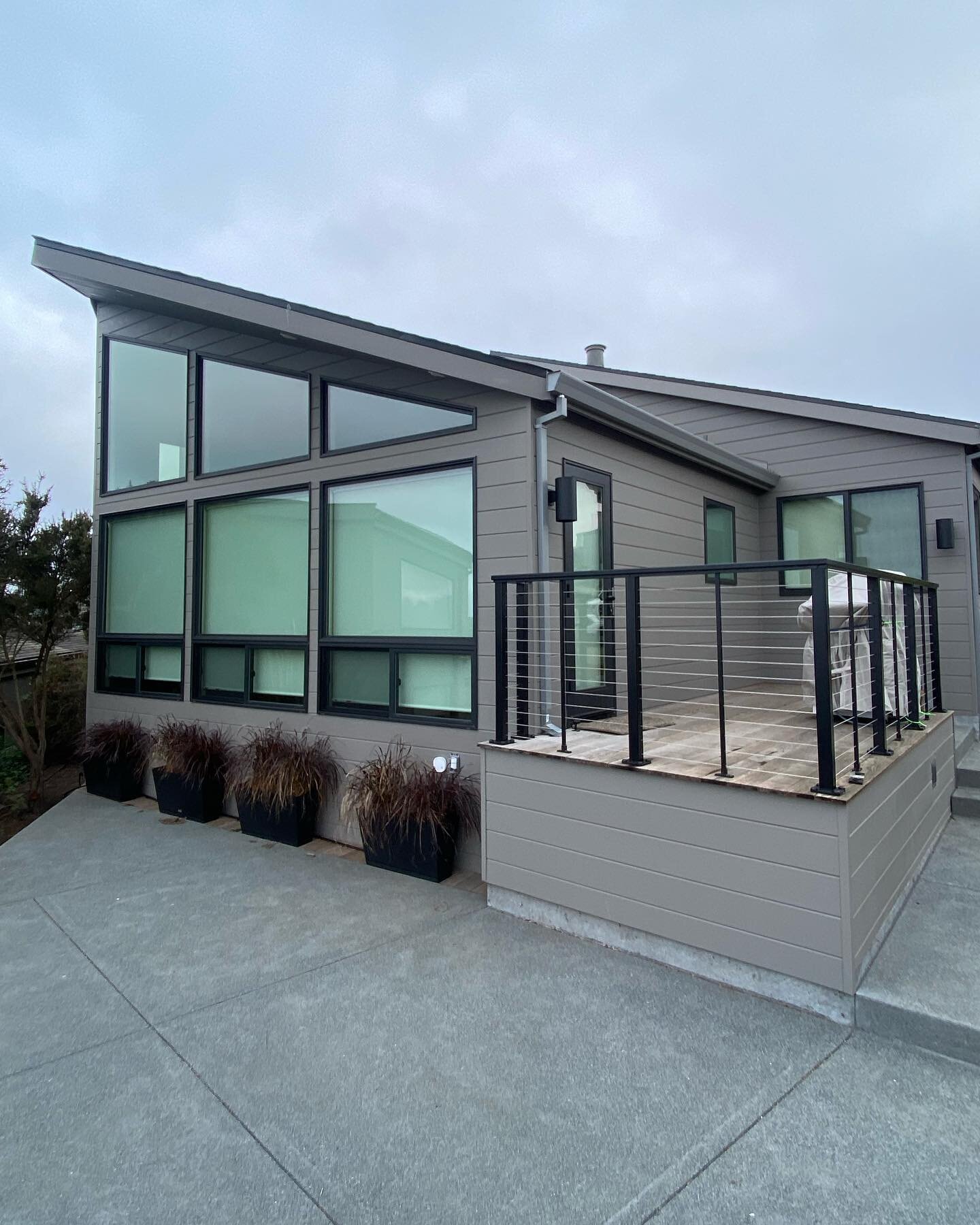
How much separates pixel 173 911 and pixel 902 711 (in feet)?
13.8

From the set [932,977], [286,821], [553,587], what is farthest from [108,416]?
[932,977]

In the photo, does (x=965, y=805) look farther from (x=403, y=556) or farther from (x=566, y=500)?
(x=403, y=556)

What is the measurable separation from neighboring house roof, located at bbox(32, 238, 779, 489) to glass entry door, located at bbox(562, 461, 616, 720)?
0.46 m

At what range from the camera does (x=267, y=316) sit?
4.82m

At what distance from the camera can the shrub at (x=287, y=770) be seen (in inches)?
196

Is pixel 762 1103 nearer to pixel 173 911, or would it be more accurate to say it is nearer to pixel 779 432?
pixel 173 911

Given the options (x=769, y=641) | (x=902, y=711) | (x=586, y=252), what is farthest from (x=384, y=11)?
(x=902, y=711)

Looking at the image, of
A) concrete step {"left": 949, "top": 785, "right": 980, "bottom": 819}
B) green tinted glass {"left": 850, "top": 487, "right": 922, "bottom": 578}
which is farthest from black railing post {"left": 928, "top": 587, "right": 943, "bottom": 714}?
green tinted glass {"left": 850, "top": 487, "right": 922, "bottom": 578}

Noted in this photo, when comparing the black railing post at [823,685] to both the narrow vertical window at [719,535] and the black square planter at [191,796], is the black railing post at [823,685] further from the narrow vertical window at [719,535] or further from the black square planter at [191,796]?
the black square planter at [191,796]

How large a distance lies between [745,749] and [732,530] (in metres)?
3.74

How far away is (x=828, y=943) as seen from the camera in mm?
2646

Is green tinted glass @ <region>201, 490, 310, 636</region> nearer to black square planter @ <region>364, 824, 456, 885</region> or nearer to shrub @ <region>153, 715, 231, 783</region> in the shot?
shrub @ <region>153, 715, 231, 783</region>

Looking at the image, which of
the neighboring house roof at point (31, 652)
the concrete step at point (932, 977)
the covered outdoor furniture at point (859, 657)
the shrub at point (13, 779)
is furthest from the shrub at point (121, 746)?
the concrete step at point (932, 977)

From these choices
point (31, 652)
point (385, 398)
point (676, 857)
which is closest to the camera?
point (676, 857)
